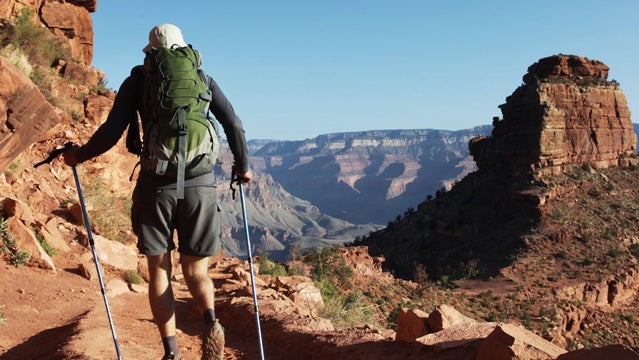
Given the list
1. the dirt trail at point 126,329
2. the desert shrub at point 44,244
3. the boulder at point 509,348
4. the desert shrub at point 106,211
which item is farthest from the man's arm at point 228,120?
the desert shrub at point 106,211

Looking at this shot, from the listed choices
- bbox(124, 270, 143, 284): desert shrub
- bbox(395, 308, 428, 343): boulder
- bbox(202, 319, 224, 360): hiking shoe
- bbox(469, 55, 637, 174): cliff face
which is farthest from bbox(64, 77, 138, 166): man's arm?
bbox(469, 55, 637, 174): cliff face

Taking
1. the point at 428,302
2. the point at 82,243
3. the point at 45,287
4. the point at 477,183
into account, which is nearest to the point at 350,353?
the point at 45,287

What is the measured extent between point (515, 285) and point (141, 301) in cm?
2782

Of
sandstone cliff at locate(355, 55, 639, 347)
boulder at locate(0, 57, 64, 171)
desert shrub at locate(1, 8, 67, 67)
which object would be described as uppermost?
desert shrub at locate(1, 8, 67, 67)

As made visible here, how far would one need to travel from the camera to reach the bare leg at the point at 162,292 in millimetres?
3805

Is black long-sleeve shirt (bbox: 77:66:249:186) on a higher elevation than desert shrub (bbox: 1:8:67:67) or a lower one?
lower

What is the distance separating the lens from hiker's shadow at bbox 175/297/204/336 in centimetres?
651

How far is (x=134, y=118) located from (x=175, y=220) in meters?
0.79

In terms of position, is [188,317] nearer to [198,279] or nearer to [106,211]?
[198,279]

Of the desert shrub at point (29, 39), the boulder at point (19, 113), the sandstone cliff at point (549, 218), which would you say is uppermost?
the desert shrub at point (29, 39)

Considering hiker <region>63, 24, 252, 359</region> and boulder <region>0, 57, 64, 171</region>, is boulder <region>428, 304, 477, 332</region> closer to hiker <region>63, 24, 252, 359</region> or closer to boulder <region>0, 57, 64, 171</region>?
hiker <region>63, 24, 252, 359</region>

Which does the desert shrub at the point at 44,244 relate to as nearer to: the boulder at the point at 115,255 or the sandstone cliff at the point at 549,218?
the boulder at the point at 115,255

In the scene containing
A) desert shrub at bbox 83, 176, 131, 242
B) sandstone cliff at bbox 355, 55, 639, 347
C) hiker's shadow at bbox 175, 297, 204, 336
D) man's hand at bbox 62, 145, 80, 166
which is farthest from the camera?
sandstone cliff at bbox 355, 55, 639, 347

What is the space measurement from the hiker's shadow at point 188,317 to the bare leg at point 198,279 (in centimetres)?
254
